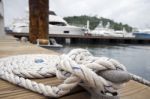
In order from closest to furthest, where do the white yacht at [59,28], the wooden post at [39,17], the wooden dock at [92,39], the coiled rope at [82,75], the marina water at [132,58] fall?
the coiled rope at [82,75]
the wooden post at [39,17]
the marina water at [132,58]
the wooden dock at [92,39]
the white yacht at [59,28]

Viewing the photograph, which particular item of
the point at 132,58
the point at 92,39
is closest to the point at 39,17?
the point at 132,58

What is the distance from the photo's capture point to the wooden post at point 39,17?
799 cm

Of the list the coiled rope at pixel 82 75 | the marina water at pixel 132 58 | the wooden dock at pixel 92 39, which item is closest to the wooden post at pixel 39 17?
the marina water at pixel 132 58

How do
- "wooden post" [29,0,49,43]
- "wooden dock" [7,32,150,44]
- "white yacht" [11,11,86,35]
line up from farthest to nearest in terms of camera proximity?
"white yacht" [11,11,86,35] < "wooden dock" [7,32,150,44] < "wooden post" [29,0,49,43]

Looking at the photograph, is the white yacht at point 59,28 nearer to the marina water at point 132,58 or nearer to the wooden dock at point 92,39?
the wooden dock at point 92,39

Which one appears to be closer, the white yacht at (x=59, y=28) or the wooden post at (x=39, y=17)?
the wooden post at (x=39, y=17)

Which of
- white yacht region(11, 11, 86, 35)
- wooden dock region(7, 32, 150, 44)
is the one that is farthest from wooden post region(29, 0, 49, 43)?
white yacht region(11, 11, 86, 35)

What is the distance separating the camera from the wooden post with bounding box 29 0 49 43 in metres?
7.99

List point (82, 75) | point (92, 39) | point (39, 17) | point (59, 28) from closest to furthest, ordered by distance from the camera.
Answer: point (82, 75)
point (39, 17)
point (92, 39)
point (59, 28)

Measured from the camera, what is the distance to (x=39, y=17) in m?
7.97

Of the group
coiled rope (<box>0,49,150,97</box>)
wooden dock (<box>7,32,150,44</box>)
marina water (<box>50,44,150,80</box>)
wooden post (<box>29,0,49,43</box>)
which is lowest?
marina water (<box>50,44,150,80</box>)

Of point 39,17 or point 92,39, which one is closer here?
point 39,17

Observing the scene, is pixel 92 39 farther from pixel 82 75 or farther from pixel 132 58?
pixel 82 75

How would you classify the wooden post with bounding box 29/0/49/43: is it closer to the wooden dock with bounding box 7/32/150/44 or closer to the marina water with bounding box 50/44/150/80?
the marina water with bounding box 50/44/150/80
